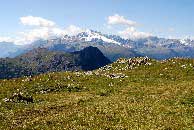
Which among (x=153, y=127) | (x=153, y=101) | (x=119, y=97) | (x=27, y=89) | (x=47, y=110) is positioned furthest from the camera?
(x=27, y=89)

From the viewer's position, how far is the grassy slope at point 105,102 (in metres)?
27.5

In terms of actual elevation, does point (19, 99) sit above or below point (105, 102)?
below

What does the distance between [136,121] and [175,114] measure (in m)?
4.32

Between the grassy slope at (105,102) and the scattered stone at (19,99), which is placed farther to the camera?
the scattered stone at (19,99)

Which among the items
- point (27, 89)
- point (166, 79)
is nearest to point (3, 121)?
point (27, 89)

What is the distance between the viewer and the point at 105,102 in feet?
120

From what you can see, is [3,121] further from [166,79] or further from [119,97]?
[166,79]

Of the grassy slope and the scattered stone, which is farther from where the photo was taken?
the scattered stone

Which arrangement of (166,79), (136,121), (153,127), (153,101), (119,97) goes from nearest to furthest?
(153,127) → (136,121) → (153,101) → (119,97) → (166,79)

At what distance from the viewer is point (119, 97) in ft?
131

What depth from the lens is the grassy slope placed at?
90.3 feet

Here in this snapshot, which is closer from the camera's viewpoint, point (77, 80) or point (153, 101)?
point (153, 101)

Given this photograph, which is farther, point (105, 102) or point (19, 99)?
point (19, 99)

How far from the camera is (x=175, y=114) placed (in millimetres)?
30016
